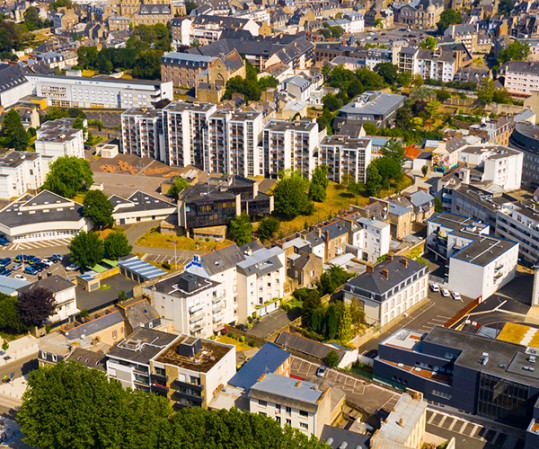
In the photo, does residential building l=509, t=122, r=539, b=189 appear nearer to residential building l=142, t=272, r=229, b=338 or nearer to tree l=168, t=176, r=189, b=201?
tree l=168, t=176, r=189, b=201

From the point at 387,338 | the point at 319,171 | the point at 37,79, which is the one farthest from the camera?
the point at 37,79

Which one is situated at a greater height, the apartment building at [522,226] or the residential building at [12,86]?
the residential building at [12,86]

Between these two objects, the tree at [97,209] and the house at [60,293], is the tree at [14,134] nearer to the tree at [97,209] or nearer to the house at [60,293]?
the tree at [97,209]

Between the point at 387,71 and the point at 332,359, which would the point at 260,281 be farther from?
the point at 387,71

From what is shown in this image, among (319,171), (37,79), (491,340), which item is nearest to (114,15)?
(37,79)

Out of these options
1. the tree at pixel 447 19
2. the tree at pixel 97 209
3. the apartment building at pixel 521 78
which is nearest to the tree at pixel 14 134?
the tree at pixel 97 209

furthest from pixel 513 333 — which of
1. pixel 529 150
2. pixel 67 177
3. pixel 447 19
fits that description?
pixel 447 19

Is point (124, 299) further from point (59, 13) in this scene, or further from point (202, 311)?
point (59, 13)
